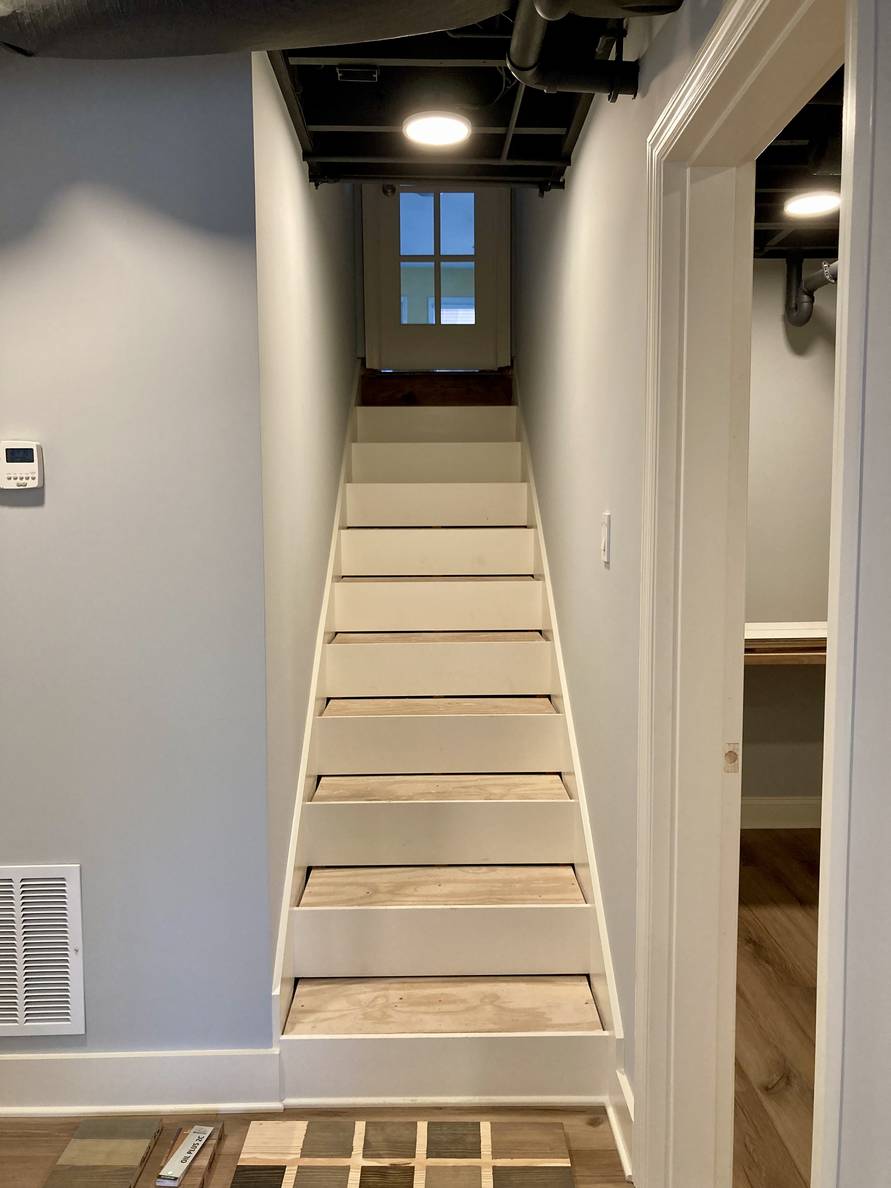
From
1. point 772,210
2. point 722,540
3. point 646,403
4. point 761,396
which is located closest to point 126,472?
point 646,403

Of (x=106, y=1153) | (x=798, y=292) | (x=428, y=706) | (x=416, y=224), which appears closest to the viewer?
(x=106, y=1153)

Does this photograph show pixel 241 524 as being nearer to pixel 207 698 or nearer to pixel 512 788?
pixel 207 698

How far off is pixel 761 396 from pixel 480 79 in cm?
188

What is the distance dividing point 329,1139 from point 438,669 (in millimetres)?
1534

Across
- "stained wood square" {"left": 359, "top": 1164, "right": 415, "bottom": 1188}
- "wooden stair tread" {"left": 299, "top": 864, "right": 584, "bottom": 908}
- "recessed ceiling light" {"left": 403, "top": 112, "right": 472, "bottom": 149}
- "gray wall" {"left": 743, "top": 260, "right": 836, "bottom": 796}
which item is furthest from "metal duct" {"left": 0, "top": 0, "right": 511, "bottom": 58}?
"gray wall" {"left": 743, "top": 260, "right": 836, "bottom": 796}

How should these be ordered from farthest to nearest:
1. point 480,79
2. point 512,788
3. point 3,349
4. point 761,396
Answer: point 761,396 → point 512,788 → point 480,79 → point 3,349

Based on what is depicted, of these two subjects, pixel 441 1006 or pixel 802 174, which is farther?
pixel 802 174

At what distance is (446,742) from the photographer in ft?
9.68

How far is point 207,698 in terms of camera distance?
2.18 m

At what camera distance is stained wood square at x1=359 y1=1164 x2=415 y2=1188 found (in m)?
1.93

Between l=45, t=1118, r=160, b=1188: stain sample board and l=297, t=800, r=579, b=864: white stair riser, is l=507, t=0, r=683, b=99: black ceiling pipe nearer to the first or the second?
l=297, t=800, r=579, b=864: white stair riser

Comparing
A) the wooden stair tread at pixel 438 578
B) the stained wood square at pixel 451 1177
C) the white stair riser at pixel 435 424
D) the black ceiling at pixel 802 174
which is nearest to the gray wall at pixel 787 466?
the black ceiling at pixel 802 174

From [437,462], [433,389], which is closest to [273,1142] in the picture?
[437,462]

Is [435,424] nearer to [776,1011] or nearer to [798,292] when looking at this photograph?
[798,292]
